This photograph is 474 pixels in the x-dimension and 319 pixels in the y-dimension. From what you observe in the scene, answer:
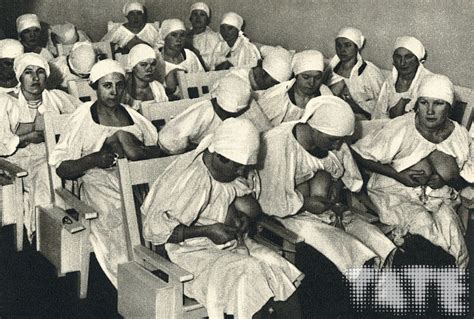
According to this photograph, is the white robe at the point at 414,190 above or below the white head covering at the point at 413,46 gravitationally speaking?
below

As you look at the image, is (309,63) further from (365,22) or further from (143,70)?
(365,22)

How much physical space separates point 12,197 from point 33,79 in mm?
987

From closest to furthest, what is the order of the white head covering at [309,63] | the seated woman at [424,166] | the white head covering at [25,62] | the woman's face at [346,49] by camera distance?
the seated woman at [424,166] < the white head covering at [309,63] < the white head covering at [25,62] < the woman's face at [346,49]

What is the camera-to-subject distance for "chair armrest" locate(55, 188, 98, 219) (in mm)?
4715

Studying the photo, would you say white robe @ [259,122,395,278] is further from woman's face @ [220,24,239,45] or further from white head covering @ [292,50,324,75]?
woman's face @ [220,24,239,45]

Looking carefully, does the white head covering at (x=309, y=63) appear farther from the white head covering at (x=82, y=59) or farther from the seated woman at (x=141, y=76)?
the white head covering at (x=82, y=59)

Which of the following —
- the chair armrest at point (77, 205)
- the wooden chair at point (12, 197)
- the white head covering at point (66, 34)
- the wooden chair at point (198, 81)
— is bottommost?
the wooden chair at point (12, 197)

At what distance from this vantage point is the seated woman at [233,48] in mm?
9164

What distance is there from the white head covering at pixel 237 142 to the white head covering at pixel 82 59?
146 inches

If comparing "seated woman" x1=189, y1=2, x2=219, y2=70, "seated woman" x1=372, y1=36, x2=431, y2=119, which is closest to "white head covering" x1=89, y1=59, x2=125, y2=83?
"seated woman" x1=372, y1=36, x2=431, y2=119

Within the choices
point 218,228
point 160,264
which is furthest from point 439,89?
point 160,264

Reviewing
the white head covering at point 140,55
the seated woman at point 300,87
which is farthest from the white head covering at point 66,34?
the seated woman at point 300,87

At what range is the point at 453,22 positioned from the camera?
6754 millimetres

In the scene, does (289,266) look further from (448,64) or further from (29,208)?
(448,64)
